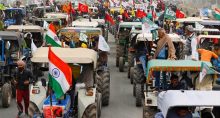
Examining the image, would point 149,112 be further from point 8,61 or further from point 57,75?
point 8,61

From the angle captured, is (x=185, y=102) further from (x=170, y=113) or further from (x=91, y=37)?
(x=91, y=37)

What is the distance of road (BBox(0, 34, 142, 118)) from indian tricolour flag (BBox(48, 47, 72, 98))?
15.2ft

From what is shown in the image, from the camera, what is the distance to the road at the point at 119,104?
55.1ft

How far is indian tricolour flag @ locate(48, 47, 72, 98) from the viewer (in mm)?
11953

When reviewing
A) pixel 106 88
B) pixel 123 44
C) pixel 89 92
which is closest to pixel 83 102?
pixel 89 92

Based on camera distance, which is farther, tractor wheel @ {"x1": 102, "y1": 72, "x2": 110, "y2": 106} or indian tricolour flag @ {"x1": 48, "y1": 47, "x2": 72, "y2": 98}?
tractor wheel @ {"x1": 102, "y1": 72, "x2": 110, "y2": 106}

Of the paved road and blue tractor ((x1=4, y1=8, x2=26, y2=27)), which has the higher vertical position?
the paved road

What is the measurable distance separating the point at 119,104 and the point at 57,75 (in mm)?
6646

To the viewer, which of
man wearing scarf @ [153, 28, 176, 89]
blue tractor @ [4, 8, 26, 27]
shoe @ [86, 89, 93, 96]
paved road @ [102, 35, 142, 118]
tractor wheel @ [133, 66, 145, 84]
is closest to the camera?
shoe @ [86, 89, 93, 96]

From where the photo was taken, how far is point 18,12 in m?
40.8

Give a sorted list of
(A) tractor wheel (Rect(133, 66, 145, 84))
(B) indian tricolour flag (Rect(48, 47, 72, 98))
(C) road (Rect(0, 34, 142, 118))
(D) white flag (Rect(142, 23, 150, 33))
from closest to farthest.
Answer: (B) indian tricolour flag (Rect(48, 47, 72, 98)), (C) road (Rect(0, 34, 142, 118)), (A) tractor wheel (Rect(133, 66, 145, 84)), (D) white flag (Rect(142, 23, 150, 33))

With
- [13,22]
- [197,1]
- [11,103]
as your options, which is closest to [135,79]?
[11,103]

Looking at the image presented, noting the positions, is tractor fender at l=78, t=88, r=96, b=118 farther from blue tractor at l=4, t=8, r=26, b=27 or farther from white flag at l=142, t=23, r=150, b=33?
blue tractor at l=4, t=8, r=26, b=27

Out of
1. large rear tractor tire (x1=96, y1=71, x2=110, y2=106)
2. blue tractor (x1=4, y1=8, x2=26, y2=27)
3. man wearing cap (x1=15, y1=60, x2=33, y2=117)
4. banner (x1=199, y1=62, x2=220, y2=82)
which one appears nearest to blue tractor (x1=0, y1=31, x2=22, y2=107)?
man wearing cap (x1=15, y1=60, x2=33, y2=117)
